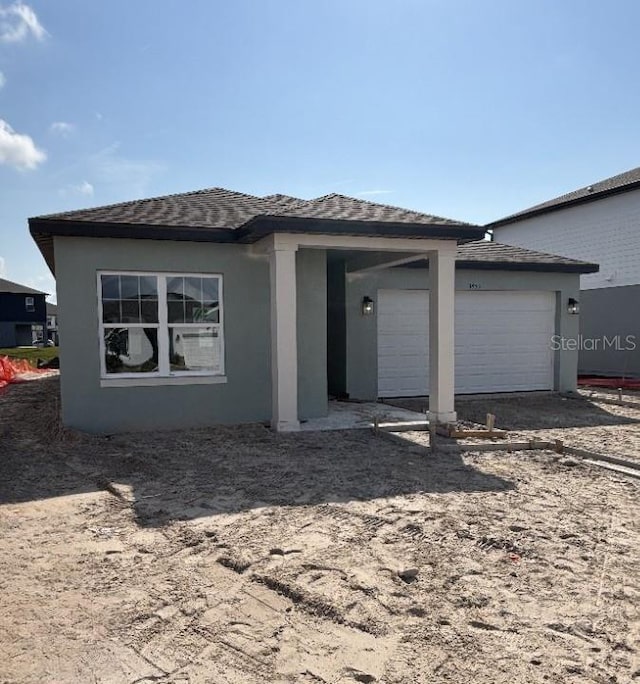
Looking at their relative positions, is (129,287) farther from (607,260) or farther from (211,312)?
(607,260)

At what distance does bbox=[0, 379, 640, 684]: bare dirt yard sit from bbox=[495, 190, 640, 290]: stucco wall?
13.1m

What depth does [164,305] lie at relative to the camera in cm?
848

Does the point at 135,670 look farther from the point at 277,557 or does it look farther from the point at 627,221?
the point at 627,221

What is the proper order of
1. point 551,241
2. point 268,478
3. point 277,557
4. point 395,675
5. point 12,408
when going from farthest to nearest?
point 551,241, point 12,408, point 268,478, point 277,557, point 395,675

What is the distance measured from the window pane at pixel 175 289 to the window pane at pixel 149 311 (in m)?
0.25

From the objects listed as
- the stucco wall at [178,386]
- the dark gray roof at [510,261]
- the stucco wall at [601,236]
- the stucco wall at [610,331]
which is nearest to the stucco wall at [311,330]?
the stucco wall at [178,386]

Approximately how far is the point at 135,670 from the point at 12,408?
400 inches

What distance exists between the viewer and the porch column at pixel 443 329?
342 inches

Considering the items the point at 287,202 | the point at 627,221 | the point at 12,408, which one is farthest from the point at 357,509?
the point at 627,221

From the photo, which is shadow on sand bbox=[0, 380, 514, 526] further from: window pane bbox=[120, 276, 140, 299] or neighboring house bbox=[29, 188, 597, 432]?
window pane bbox=[120, 276, 140, 299]

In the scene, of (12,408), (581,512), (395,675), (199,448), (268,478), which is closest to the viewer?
(395,675)

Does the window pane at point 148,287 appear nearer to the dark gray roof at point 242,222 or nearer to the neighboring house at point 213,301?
the neighboring house at point 213,301

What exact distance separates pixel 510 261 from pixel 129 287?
27.0 feet

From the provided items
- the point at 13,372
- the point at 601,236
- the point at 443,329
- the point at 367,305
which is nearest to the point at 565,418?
the point at 443,329
